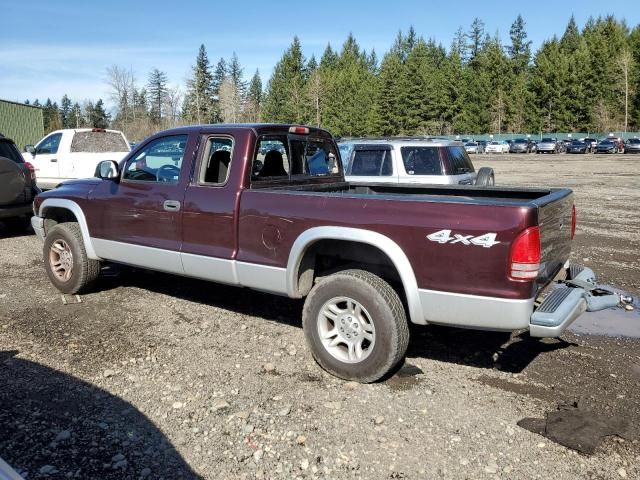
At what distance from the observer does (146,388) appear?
13.8 feet

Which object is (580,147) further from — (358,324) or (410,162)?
Answer: (358,324)

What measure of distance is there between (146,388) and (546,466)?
108 inches

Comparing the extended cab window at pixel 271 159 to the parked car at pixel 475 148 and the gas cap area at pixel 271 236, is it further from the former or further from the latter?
the parked car at pixel 475 148

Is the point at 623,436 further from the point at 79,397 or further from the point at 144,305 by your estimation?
the point at 144,305

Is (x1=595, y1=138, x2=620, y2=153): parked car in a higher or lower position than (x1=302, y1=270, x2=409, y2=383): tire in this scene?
higher

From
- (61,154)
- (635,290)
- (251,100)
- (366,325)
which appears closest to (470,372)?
(366,325)

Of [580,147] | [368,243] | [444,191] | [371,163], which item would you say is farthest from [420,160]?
[580,147]

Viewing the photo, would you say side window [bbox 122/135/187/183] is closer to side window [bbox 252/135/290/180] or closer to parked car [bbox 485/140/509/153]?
side window [bbox 252/135/290/180]

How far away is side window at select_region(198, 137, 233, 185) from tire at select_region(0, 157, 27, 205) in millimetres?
5734

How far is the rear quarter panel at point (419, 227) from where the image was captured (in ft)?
12.1

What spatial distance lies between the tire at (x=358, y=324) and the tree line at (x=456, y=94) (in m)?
75.7

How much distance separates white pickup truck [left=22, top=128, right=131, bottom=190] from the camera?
1410cm

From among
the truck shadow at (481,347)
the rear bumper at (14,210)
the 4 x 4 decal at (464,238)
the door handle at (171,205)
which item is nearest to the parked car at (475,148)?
the rear bumper at (14,210)

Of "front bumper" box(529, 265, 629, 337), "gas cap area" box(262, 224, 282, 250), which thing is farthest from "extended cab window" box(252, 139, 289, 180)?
"front bumper" box(529, 265, 629, 337)
